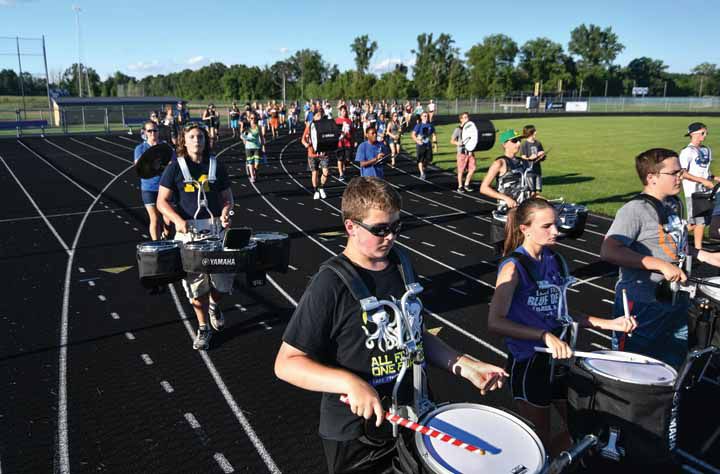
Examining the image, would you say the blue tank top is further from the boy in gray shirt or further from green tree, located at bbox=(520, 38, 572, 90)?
green tree, located at bbox=(520, 38, 572, 90)

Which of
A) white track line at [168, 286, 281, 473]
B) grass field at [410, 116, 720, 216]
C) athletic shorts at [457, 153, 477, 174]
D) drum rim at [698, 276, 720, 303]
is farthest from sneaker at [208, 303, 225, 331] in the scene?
athletic shorts at [457, 153, 477, 174]

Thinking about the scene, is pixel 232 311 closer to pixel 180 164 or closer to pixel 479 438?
pixel 180 164

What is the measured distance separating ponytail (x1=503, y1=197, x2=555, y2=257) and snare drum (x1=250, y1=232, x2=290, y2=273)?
223 centimetres

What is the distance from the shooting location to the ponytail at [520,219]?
3.33 m

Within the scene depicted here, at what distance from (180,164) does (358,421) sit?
13.5 ft

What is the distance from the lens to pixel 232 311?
708 centimetres

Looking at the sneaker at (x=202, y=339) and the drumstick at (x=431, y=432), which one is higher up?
the drumstick at (x=431, y=432)

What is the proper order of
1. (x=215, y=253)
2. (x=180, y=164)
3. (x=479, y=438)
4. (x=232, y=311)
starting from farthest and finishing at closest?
(x=232, y=311) < (x=180, y=164) < (x=215, y=253) < (x=479, y=438)

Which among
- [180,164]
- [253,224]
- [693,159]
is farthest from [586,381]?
[253,224]

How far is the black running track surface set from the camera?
13.9ft

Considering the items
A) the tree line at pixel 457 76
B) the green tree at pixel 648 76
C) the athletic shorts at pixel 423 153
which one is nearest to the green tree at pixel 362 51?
the tree line at pixel 457 76

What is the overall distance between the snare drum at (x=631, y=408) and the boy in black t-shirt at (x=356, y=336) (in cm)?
85

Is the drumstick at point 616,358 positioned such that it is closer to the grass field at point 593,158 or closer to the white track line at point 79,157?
the grass field at point 593,158

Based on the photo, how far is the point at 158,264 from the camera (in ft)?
16.1
